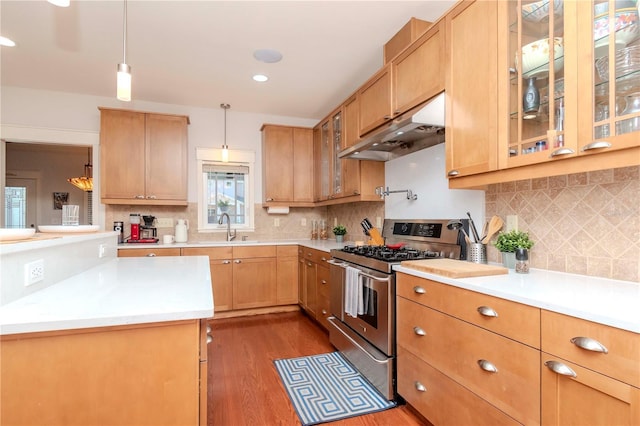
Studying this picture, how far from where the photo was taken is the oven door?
80.3 inches

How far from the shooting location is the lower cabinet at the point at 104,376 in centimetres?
93

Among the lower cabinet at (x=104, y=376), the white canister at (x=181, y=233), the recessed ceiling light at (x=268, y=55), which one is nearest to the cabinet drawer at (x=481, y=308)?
the lower cabinet at (x=104, y=376)

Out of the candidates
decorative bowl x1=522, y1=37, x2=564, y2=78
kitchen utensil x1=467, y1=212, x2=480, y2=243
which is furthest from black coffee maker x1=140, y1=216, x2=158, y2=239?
decorative bowl x1=522, y1=37, x2=564, y2=78

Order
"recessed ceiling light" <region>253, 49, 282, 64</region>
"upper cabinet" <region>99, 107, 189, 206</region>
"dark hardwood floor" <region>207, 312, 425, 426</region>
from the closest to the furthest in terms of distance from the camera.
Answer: "dark hardwood floor" <region>207, 312, 425, 426</region>
"recessed ceiling light" <region>253, 49, 282, 64</region>
"upper cabinet" <region>99, 107, 189, 206</region>

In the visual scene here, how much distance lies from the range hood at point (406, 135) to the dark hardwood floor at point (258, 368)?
1.79 m

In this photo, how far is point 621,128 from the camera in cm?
118

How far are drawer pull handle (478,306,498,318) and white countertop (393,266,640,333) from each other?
7 centimetres

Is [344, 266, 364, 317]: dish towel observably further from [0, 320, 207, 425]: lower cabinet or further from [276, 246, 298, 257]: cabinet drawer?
[276, 246, 298, 257]: cabinet drawer

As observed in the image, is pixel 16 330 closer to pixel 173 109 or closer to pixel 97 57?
pixel 97 57

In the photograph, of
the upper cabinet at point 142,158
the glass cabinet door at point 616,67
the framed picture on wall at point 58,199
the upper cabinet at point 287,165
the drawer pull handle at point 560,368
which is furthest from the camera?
the framed picture on wall at point 58,199

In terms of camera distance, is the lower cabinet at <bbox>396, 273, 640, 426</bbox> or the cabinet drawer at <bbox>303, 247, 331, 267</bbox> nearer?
the lower cabinet at <bbox>396, 273, 640, 426</bbox>

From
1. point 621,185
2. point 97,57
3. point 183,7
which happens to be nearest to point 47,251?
point 183,7

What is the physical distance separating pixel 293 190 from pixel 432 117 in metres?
2.62

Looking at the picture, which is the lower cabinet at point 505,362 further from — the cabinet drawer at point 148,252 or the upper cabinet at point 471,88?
the cabinet drawer at point 148,252
